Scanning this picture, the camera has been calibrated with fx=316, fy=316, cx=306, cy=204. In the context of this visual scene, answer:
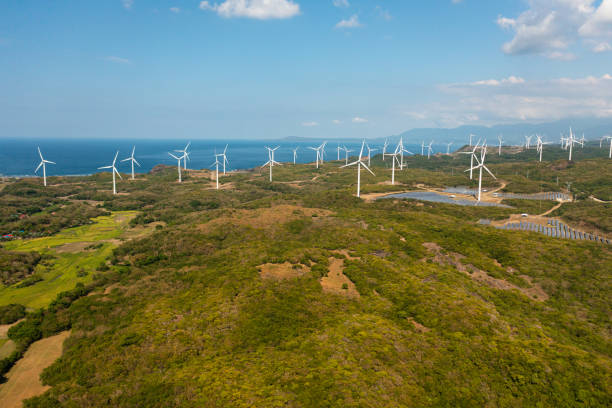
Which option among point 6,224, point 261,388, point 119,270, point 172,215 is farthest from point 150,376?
point 6,224

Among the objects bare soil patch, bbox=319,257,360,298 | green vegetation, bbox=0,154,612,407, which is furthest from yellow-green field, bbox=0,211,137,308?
bare soil patch, bbox=319,257,360,298

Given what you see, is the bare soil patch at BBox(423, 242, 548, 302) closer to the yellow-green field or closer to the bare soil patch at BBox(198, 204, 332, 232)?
the bare soil patch at BBox(198, 204, 332, 232)

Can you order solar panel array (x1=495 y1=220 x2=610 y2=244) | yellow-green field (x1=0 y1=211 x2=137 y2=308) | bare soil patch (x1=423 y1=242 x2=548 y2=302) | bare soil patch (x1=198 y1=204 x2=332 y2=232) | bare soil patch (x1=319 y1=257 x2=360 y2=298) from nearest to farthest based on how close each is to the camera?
bare soil patch (x1=319 y1=257 x2=360 y2=298)
bare soil patch (x1=423 y1=242 x2=548 y2=302)
yellow-green field (x1=0 y1=211 x2=137 y2=308)
solar panel array (x1=495 y1=220 x2=610 y2=244)
bare soil patch (x1=198 y1=204 x2=332 y2=232)

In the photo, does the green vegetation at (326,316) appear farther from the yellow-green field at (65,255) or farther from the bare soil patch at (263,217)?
the bare soil patch at (263,217)

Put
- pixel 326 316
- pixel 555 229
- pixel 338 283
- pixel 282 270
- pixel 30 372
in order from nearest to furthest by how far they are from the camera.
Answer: pixel 30 372
pixel 326 316
pixel 338 283
pixel 282 270
pixel 555 229

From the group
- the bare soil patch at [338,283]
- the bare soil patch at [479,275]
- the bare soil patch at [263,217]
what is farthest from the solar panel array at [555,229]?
the bare soil patch at [338,283]

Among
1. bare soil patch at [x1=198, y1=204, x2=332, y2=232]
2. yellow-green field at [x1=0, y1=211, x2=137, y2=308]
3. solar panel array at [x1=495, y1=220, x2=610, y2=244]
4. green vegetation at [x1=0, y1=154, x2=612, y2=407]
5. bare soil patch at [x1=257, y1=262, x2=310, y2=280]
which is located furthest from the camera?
bare soil patch at [x1=198, y1=204, x2=332, y2=232]

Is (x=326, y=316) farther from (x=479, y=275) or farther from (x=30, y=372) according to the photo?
(x=30, y=372)

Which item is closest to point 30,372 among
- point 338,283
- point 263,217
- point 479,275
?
point 338,283
